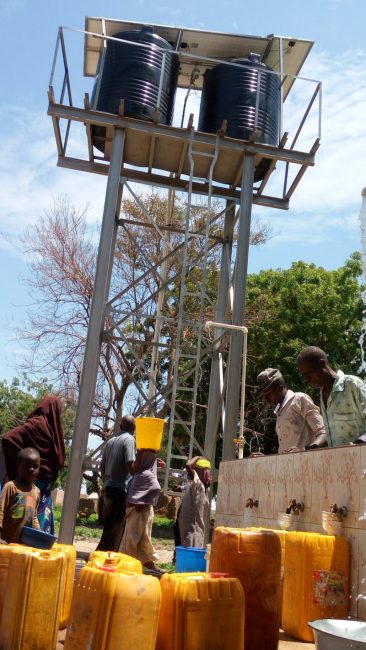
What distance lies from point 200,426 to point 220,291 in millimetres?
9777

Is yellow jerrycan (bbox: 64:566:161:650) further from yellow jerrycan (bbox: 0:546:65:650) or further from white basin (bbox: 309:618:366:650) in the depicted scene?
white basin (bbox: 309:618:366:650)

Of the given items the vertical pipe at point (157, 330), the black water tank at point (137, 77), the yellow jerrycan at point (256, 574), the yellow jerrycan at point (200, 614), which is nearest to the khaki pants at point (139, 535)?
the vertical pipe at point (157, 330)

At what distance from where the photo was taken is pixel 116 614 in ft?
8.55

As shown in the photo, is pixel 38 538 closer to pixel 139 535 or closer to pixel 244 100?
pixel 139 535

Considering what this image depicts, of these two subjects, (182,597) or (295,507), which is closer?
(182,597)

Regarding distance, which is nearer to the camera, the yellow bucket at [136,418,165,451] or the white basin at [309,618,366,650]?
the white basin at [309,618,366,650]

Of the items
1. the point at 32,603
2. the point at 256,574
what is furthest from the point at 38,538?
the point at 256,574

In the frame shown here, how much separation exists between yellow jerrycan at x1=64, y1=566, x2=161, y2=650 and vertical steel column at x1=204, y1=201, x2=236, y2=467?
6.60 meters

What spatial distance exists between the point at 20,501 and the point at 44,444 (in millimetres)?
1387

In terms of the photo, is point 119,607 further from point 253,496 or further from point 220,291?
point 220,291

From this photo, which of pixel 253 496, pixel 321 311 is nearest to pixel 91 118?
pixel 253 496

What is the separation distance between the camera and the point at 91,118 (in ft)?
30.2

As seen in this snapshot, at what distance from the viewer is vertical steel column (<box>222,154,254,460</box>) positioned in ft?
28.2

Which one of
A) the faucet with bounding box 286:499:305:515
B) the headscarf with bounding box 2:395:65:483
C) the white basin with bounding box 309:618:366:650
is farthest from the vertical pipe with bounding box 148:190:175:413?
the white basin with bounding box 309:618:366:650
